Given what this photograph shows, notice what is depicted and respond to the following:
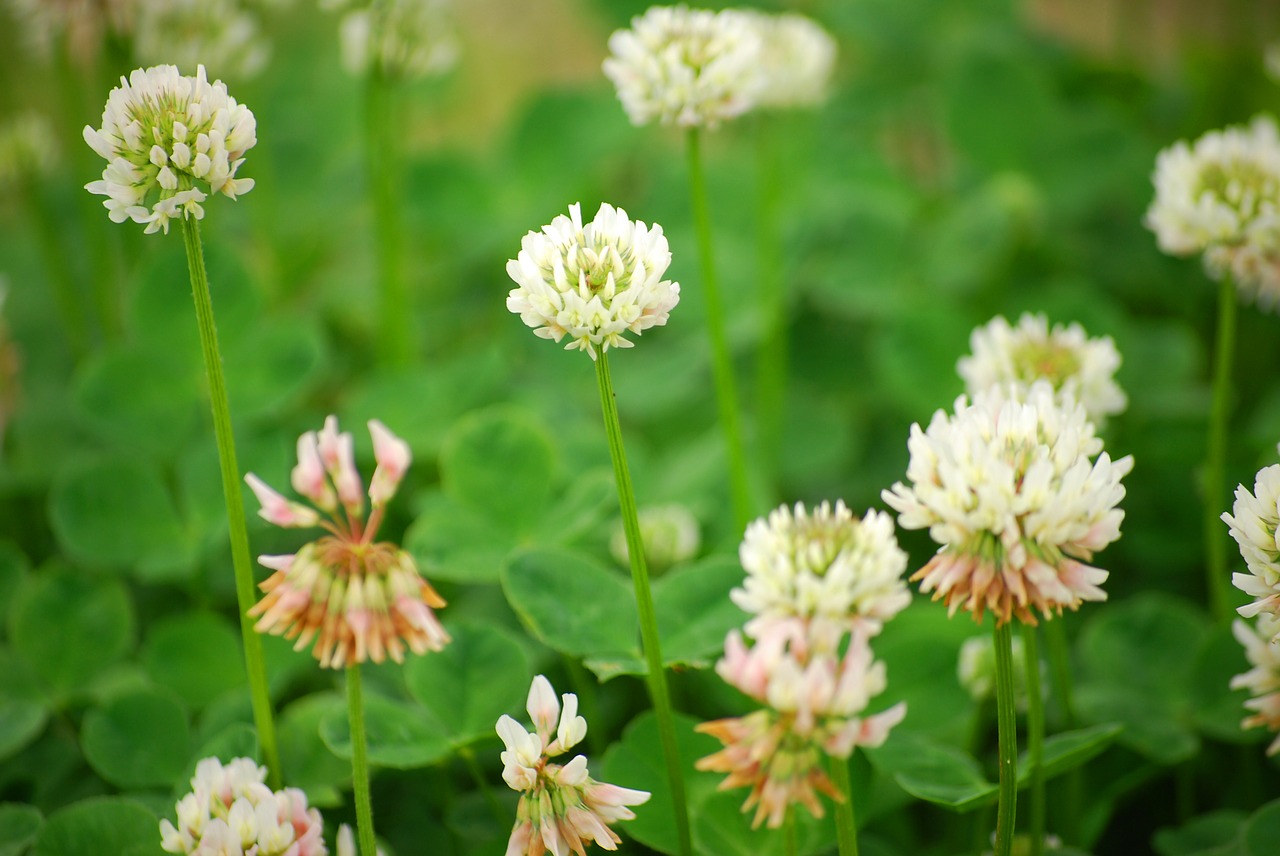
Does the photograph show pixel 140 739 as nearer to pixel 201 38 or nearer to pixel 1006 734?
pixel 1006 734

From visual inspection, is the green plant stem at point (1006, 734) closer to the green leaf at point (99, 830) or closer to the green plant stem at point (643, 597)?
the green plant stem at point (643, 597)

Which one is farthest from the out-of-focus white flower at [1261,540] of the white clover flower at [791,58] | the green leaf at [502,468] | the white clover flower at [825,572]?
the white clover flower at [791,58]

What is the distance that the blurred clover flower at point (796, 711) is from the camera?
495 mm

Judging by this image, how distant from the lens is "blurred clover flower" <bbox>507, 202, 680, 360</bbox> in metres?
0.58

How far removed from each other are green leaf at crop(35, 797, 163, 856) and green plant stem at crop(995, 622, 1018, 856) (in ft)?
1.72

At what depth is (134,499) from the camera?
1.01 m

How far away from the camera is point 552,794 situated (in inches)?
23.2

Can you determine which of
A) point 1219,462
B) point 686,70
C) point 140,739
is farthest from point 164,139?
point 1219,462

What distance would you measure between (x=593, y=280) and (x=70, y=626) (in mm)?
608

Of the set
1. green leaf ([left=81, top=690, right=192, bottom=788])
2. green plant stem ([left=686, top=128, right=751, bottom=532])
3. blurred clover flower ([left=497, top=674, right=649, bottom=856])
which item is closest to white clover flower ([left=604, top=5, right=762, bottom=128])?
green plant stem ([left=686, top=128, right=751, bottom=532])

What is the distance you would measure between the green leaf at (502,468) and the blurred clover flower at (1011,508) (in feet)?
1.48

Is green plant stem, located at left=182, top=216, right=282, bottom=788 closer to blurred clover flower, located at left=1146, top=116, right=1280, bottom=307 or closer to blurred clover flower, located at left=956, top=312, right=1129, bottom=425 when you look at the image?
blurred clover flower, located at left=956, top=312, right=1129, bottom=425

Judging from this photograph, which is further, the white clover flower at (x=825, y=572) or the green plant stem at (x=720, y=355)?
the green plant stem at (x=720, y=355)

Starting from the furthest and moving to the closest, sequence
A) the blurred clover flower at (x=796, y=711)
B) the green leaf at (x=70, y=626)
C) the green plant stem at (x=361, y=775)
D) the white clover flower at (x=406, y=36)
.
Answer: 1. the white clover flower at (x=406, y=36)
2. the green leaf at (x=70, y=626)
3. the green plant stem at (x=361, y=775)
4. the blurred clover flower at (x=796, y=711)
